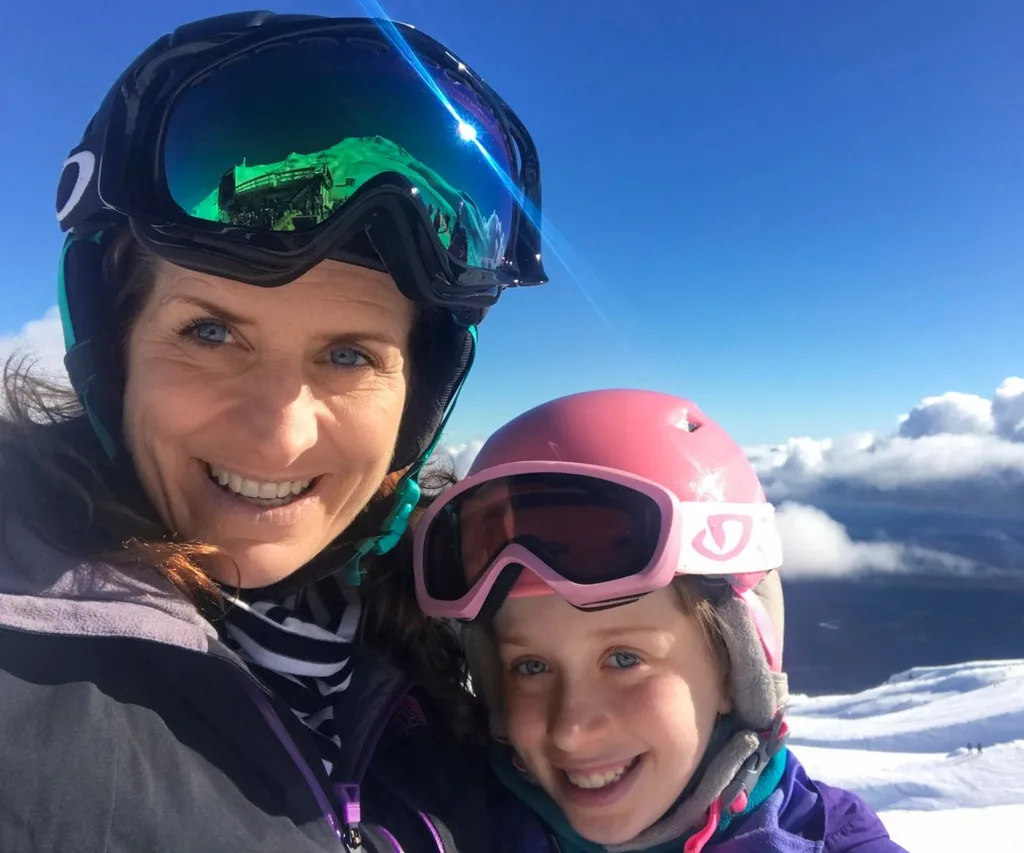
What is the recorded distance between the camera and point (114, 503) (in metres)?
1.25

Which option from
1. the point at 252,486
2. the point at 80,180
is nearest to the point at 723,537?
the point at 252,486

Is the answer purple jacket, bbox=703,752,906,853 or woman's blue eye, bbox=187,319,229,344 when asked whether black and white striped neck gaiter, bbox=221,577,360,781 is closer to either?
woman's blue eye, bbox=187,319,229,344

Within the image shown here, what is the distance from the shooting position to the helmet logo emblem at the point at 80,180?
4.87ft

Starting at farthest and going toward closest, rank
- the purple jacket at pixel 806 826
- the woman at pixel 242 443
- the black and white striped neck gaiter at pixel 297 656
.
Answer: the purple jacket at pixel 806 826
the black and white striped neck gaiter at pixel 297 656
the woman at pixel 242 443

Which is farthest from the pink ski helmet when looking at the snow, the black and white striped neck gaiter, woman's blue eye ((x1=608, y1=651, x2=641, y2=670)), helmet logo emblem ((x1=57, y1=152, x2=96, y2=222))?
the snow

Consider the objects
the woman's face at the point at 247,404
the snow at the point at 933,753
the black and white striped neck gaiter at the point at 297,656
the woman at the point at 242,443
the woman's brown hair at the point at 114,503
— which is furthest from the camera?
the snow at the point at 933,753

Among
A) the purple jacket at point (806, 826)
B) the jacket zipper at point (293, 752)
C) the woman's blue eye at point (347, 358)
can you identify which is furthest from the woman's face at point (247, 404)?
the purple jacket at point (806, 826)

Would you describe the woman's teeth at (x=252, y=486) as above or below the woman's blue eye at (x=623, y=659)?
above

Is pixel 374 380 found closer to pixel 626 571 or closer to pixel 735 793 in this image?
pixel 626 571

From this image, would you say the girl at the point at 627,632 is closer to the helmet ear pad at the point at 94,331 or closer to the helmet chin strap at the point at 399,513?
the helmet chin strap at the point at 399,513

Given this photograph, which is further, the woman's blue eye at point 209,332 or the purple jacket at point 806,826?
the purple jacket at point 806,826

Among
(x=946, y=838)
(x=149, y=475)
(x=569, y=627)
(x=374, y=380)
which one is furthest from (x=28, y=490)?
(x=946, y=838)

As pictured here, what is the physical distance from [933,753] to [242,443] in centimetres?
1283

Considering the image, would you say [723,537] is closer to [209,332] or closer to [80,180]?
[209,332]
